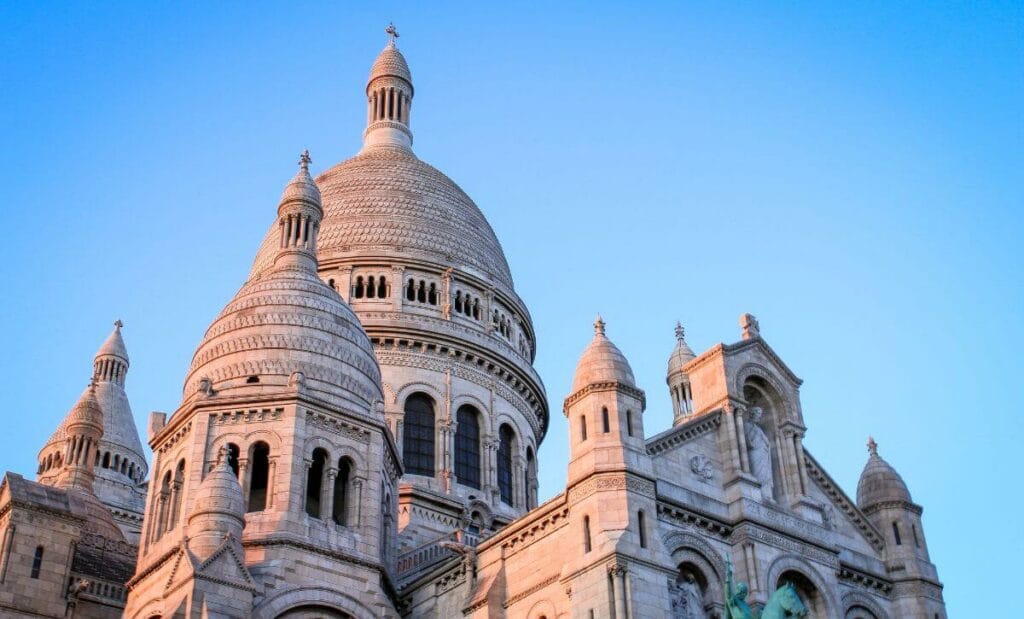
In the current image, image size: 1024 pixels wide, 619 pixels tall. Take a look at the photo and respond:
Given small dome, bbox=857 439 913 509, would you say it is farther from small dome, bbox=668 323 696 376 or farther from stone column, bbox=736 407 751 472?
small dome, bbox=668 323 696 376

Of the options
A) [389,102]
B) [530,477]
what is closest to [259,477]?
[530,477]

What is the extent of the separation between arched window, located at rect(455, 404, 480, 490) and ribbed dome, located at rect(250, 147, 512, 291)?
245 inches

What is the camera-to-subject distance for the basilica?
30.5 metres

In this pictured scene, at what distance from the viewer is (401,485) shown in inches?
1742

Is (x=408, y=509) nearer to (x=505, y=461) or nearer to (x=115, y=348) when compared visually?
(x=505, y=461)

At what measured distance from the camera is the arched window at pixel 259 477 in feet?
116

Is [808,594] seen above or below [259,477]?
below

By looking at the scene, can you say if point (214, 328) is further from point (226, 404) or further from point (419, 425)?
point (419, 425)

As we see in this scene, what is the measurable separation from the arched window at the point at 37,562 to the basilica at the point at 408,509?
5cm

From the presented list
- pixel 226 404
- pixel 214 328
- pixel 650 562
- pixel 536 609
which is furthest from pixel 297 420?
pixel 650 562

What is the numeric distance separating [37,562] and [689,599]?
1756 centimetres

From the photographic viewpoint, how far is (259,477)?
3606 cm

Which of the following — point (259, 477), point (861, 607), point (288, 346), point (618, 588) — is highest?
A: point (288, 346)

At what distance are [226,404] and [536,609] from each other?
1046 centimetres
